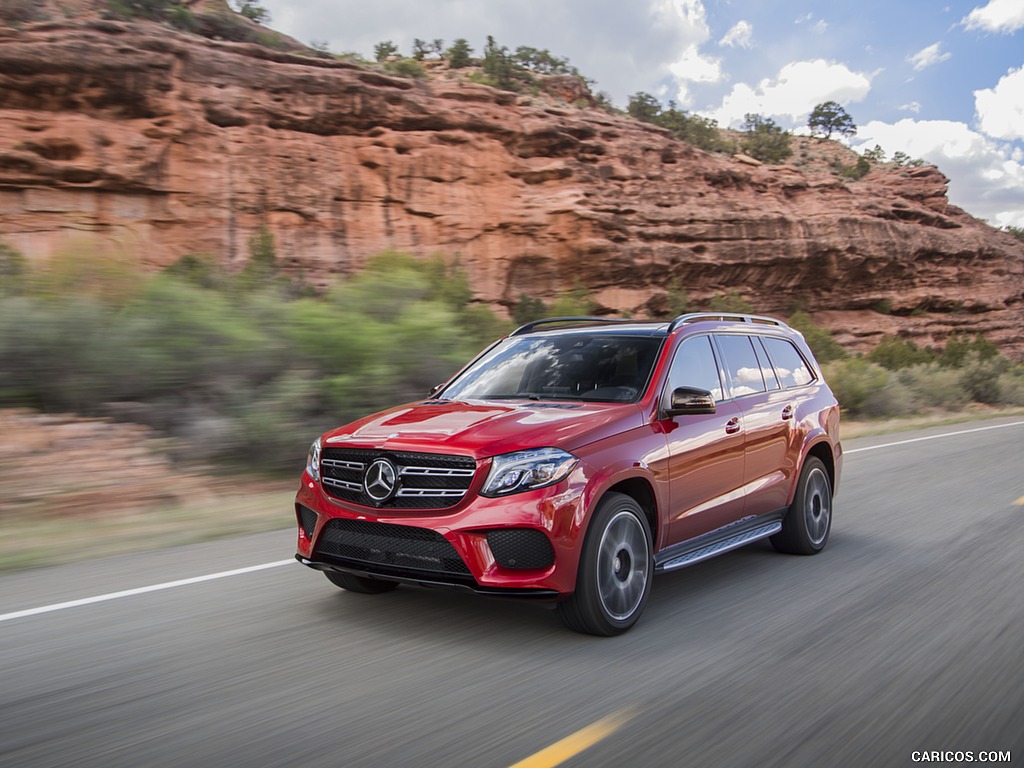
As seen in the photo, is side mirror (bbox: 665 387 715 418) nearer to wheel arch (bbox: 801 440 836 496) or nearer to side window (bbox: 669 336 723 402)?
side window (bbox: 669 336 723 402)

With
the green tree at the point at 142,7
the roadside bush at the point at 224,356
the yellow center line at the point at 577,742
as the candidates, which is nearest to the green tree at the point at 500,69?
the green tree at the point at 142,7

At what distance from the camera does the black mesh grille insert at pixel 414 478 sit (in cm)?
435

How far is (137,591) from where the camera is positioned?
5.46 meters

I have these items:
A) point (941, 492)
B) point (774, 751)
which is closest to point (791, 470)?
point (774, 751)

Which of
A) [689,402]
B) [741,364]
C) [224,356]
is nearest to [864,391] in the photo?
[224,356]

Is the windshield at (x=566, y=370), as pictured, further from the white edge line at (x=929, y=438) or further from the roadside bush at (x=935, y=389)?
the roadside bush at (x=935, y=389)

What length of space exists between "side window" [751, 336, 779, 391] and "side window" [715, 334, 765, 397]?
2.2 inches

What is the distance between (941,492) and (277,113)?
34707mm

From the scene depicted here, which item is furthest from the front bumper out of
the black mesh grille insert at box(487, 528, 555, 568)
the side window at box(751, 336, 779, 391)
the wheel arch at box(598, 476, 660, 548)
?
the side window at box(751, 336, 779, 391)

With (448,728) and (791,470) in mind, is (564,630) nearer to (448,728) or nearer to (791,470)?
(448,728)

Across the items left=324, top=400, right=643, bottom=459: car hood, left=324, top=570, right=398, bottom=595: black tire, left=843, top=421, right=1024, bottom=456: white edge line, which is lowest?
left=843, top=421, right=1024, bottom=456: white edge line

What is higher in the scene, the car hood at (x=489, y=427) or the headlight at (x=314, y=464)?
the car hood at (x=489, y=427)

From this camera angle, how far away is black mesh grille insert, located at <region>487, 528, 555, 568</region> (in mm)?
4246

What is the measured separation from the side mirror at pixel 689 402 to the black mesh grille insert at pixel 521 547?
130cm
